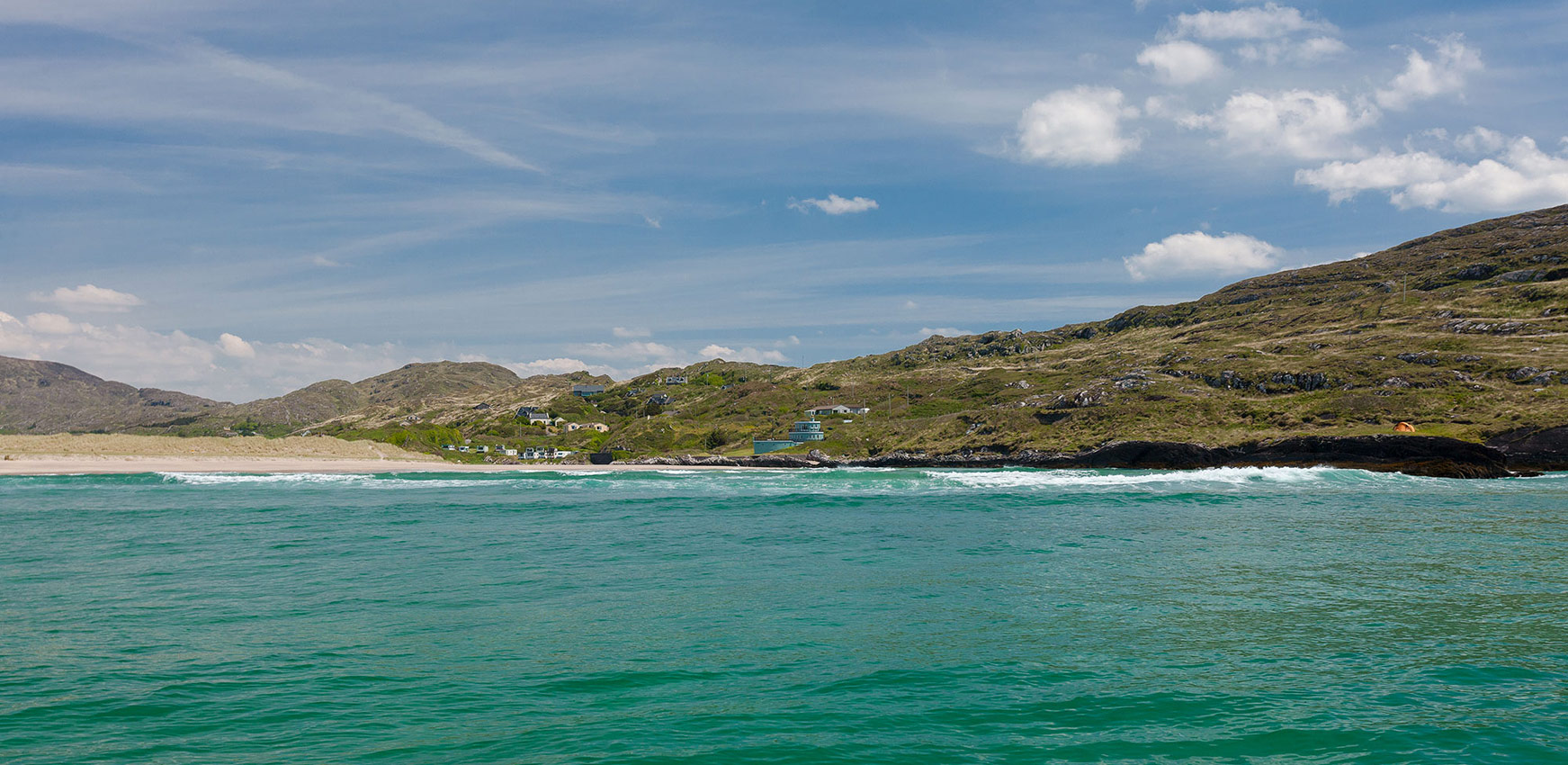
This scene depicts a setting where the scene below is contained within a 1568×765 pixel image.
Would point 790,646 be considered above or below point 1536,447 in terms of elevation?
below

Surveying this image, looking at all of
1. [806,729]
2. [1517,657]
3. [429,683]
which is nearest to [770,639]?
[806,729]

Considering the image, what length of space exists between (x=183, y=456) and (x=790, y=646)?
120 meters

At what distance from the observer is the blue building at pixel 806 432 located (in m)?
159

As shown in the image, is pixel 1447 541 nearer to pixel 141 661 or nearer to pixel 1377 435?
pixel 141 661

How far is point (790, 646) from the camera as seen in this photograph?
1300 cm

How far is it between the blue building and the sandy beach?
68759mm

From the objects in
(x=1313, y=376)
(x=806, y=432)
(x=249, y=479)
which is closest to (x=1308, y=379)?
(x=1313, y=376)

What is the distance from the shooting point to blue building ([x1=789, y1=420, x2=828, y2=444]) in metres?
159

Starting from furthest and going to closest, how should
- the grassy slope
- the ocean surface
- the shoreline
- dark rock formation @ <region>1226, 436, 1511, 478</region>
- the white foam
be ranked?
the grassy slope → the shoreline → dark rock formation @ <region>1226, 436, 1511, 478</region> → the white foam → the ocean surface

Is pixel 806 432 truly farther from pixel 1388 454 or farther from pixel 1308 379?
pixel 1388 454

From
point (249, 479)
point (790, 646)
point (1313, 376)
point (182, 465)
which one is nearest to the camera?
point (790, 646)

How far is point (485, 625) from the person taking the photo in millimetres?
14633

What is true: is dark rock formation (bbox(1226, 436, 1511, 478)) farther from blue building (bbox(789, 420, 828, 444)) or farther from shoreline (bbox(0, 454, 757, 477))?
shoreline (bbox(0, 454, 757, 477))

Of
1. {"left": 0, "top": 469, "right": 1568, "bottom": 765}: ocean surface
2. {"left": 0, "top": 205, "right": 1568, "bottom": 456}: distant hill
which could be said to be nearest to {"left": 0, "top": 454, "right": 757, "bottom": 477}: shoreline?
{"left": 0, "top": 205, "right": 1568, "bottom": 456}: distant hill
